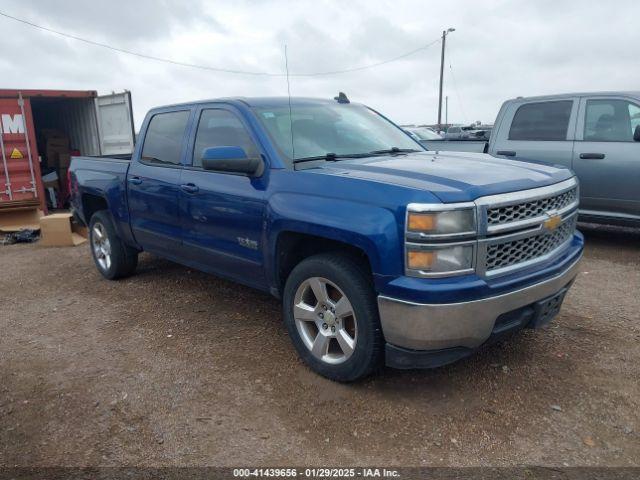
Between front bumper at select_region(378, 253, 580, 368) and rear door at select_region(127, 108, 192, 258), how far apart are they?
2306mm

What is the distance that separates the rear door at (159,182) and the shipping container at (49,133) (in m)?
6.26

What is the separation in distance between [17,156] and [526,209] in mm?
10086

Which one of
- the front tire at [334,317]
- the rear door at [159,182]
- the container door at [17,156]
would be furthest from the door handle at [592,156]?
the container door at [17,156]

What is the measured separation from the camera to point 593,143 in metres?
6.39

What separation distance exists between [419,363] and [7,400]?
8.41 ft

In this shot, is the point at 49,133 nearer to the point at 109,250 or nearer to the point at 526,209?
the point at 109,250

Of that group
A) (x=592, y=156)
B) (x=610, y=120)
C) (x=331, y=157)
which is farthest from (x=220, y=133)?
(x=610, y=120)

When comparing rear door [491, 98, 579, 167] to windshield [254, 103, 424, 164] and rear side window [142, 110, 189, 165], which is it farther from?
rear side window [142, 110, 189, 165]

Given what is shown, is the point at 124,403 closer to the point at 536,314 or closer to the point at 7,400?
the point at 7,400

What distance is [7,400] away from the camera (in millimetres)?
3293

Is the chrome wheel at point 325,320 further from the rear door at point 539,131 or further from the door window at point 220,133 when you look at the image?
the rear door at point 539,131

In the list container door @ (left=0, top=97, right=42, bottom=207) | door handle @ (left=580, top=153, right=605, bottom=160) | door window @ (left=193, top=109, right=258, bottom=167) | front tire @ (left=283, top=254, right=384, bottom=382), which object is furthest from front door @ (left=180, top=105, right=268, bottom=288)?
container door @ (left=0, top=97, right=42, bottom=207)

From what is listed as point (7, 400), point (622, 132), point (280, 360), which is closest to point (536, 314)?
point (280, 360)

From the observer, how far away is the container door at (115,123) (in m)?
10.7
